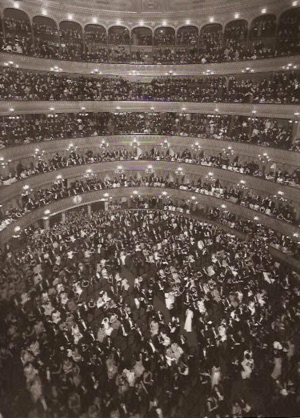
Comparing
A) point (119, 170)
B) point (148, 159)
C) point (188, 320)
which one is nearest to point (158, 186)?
point (148, 159)

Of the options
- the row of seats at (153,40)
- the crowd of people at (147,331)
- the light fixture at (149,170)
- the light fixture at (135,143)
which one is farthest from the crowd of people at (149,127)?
the crowd of people at (147,331)

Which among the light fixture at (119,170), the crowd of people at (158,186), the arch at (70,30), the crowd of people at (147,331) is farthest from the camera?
the light fixture at (119,170)

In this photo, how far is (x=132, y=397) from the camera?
44.2 feet

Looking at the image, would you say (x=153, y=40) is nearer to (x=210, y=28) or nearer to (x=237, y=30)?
(x=210, y=28)

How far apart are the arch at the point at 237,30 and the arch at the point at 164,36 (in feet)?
18.9

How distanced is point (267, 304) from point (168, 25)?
1144 inches

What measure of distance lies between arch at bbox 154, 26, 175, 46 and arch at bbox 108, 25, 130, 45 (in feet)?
9.68

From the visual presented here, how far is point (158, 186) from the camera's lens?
3456 centimetres


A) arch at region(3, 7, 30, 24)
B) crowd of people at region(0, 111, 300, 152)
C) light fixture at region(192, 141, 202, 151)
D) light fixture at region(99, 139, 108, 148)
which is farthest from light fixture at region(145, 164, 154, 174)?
arch at region(3, 7, 30, 24)

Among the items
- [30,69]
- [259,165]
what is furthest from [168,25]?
[259,165]

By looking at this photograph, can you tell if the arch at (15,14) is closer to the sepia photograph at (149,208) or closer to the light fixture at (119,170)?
the sepia photograph at (149,208)

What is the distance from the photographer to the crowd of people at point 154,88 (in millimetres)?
28141

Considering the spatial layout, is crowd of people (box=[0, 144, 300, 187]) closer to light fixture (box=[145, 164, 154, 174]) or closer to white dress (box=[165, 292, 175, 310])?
light fixture (box=[145, 164, 154, 174])

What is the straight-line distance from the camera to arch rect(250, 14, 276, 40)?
3203 centimetres
